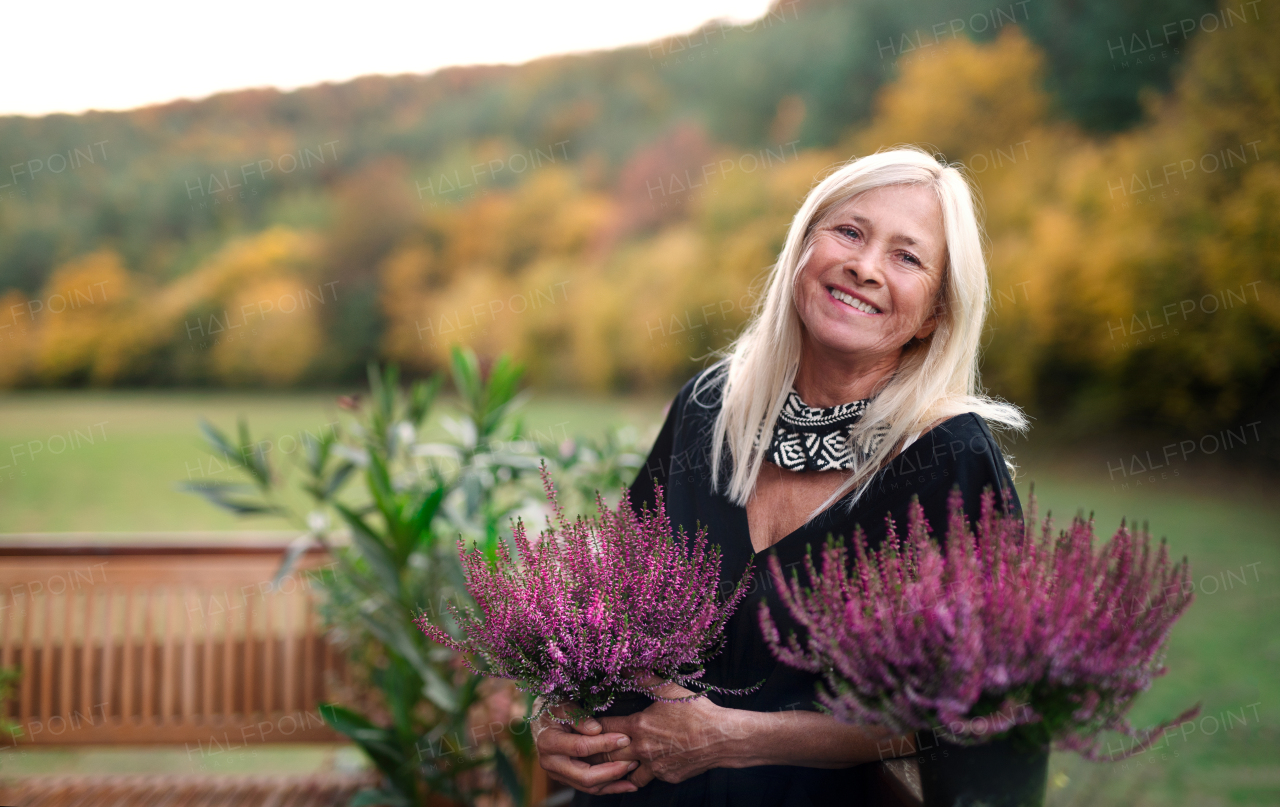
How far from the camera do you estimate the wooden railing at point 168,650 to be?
2.52 meters

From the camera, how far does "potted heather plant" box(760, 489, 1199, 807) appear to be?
623mm

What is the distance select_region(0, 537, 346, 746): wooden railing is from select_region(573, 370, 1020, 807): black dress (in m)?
1.84

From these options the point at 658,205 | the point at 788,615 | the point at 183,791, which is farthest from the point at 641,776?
the point at 658,205

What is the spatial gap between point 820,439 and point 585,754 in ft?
1.86

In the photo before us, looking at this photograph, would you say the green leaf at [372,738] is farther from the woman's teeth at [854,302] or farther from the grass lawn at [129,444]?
the grass lawn at [129,444]

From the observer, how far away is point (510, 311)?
639 centimetres

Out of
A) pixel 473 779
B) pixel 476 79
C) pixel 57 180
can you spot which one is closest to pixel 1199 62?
pixel 473 779

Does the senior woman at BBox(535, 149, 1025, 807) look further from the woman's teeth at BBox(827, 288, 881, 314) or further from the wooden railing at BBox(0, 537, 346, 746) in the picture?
the wooden railing at BBox(0, 537, 346, 746)

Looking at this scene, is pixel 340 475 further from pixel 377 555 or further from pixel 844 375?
pixel 844 375

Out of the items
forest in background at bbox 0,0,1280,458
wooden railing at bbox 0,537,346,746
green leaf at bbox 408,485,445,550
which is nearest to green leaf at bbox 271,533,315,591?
A: wooden railing at bbox 0,537,346,746

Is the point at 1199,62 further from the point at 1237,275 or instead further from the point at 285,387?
the point at 285,387

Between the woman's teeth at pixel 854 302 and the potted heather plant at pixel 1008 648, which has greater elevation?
the woman's teeth at pixel 854 302

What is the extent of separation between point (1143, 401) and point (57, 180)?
8.57 metres

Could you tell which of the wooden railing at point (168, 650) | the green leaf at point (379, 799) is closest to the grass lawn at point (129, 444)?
the wooden railing at point (168, 650)
